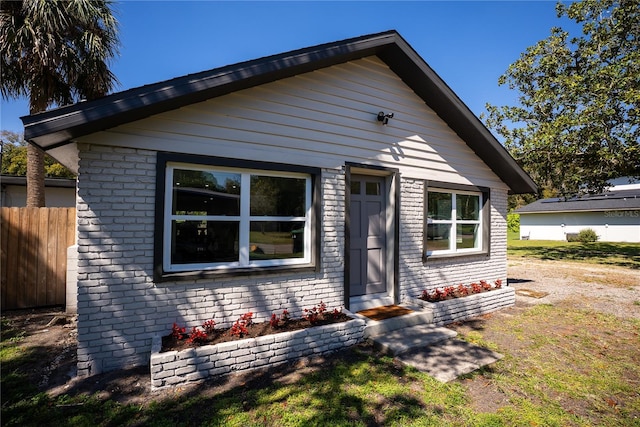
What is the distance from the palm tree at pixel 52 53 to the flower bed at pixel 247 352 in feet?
27.3

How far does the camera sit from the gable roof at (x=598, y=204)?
2808 cm

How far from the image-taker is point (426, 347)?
16.4 ft

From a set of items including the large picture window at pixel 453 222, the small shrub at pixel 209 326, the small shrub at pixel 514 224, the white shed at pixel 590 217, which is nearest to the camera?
A: the small shrub at pixel 209 326

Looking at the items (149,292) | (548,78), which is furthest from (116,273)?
(548,78)

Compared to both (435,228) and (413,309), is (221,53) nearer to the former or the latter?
(435,228)

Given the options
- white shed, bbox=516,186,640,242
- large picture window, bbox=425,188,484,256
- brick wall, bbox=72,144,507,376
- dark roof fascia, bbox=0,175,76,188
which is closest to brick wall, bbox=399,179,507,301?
large picture window, bbox=425,188,484,256

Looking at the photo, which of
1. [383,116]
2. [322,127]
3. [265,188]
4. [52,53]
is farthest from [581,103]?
[52,53]

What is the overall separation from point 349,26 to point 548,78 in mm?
13362

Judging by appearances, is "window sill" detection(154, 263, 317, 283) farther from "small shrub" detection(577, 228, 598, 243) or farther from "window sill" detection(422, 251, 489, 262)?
"small shrub" detection(577, 228, 598, 243)

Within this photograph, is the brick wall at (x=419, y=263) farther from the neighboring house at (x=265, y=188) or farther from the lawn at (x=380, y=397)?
the lawn at (x=380, y=397)

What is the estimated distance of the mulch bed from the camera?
4086 mm

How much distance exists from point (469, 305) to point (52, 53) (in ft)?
43.2

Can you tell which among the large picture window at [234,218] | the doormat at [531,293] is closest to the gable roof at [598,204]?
the doormat at [531,293]

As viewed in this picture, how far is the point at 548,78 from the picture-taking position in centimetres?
1554
